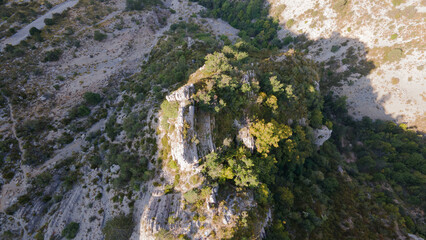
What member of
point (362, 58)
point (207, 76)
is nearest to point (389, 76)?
point (362, 58)

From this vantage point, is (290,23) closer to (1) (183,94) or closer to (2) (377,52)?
(2) (377,52)

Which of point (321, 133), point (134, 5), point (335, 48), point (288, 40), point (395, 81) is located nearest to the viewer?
point (321, 133)

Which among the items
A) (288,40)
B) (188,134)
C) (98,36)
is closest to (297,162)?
(188,134)

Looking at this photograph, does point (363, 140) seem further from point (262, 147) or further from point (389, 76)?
point (262, 147)

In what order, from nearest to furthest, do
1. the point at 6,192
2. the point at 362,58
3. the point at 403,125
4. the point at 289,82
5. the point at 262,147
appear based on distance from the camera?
1. the point at 262,147
2. the point at 6,192
3. the point at 289,82
4. the point at 403,125
5. the point at 362,58

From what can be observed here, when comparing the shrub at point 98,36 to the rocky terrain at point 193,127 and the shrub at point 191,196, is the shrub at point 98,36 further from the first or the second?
the shrub at point 191,196

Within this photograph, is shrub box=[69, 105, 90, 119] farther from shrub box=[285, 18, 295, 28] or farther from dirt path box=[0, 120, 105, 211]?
shrub box=[285, 18, 295, 28]

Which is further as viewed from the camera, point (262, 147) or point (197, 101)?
point (262, 147)
